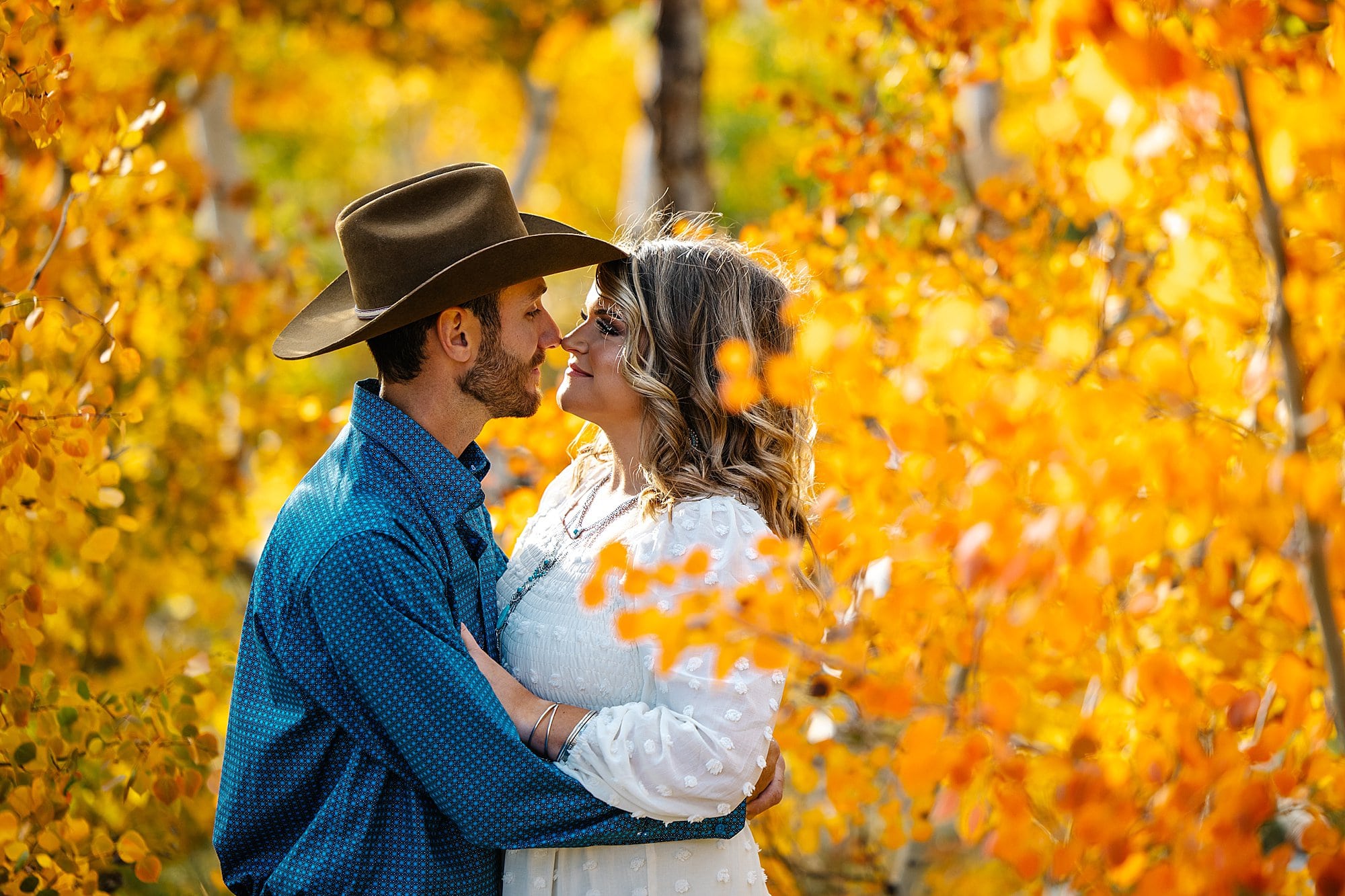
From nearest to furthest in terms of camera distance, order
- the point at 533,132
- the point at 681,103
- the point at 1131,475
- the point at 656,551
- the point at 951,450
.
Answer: the point at 1131,475 → the point at 951,450 → the point at 656,551 → the point at 681,103 → the point at 533,132

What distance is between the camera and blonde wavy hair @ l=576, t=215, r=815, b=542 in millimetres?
2174

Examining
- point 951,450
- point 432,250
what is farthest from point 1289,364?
point 432,250

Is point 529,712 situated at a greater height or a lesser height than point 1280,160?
lesser

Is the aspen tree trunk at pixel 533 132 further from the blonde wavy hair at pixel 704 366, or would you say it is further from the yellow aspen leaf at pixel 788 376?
the yellow aspen leaf at pixel 788 376

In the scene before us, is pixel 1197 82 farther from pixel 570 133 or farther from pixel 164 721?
pixel 570 133

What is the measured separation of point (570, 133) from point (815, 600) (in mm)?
16184

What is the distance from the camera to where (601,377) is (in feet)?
7.34

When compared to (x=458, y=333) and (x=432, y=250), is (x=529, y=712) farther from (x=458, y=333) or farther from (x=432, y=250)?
(x=432, y=250)

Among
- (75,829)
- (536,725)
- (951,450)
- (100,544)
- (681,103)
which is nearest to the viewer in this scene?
(951,450)

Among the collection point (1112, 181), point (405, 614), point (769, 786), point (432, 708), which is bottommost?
point (769, 786)

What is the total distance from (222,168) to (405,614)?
558 centimetres

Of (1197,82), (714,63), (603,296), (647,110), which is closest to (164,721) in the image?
(603,296)

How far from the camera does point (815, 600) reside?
7.08 ft

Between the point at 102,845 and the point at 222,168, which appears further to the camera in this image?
the point at 222,168
